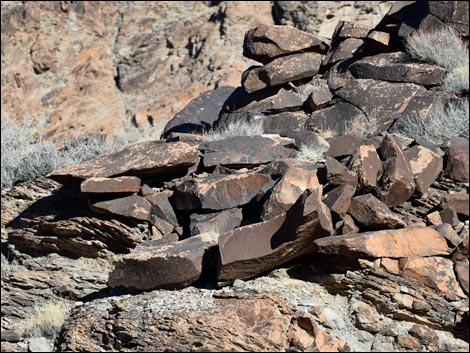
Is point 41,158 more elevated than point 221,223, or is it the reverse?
point 221,223

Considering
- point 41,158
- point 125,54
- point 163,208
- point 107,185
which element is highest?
point 107,185

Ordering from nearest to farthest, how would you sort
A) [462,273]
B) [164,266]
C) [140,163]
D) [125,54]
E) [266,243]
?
[462,273]
[266,243]
[164,266]
[140,163]
[125,54]

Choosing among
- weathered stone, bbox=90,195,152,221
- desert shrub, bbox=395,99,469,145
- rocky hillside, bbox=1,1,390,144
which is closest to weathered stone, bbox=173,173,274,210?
weathered stone, bbox=90,195,152,221

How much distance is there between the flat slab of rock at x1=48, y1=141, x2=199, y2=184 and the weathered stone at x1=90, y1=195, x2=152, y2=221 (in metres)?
0.37

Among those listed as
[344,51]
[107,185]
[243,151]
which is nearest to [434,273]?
[243,151]

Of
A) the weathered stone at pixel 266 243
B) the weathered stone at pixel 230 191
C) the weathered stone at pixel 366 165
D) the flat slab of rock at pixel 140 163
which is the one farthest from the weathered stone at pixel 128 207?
the weathered stone at pixel 366 165

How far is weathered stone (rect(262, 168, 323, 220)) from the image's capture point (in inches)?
274

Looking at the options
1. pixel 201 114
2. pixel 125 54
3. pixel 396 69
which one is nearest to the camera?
pixel 396 69

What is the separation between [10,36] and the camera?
68.9 feet

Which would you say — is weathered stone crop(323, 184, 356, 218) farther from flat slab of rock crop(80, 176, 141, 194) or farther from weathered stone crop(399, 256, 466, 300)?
flat slab of rock crop(80, 176, 141, 194)

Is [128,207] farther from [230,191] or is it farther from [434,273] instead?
[434,273]

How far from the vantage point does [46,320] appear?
7.75 metres

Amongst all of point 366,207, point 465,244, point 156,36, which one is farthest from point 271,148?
point 156,36

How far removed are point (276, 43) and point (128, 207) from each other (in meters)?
4.01
